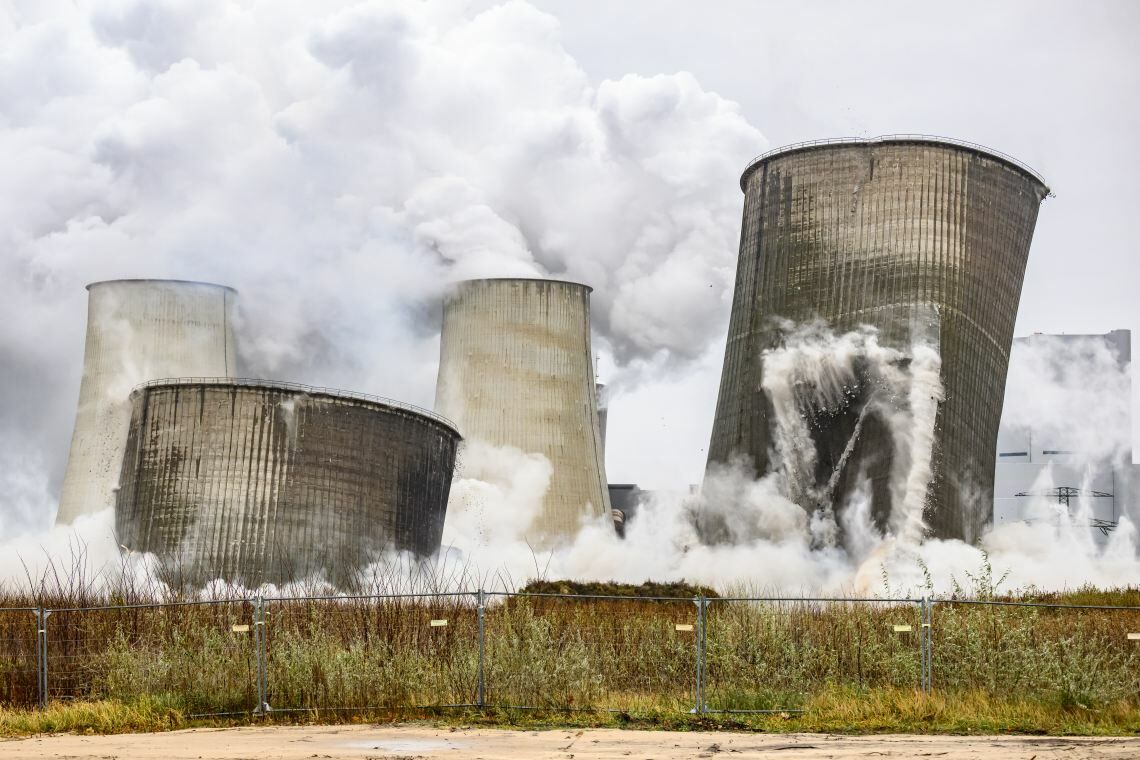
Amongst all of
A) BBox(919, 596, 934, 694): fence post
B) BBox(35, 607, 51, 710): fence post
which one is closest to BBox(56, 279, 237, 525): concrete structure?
BBox(35, 607, 51, 710): fence post

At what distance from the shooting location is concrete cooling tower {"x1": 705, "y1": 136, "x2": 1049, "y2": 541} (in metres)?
30.6

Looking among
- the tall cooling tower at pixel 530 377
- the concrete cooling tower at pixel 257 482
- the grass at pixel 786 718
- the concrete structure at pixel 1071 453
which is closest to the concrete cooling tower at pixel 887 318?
the tall cooling tower at pixel 530 377

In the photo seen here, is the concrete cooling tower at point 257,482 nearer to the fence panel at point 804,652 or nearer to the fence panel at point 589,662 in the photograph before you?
the fence panel at point 589,662

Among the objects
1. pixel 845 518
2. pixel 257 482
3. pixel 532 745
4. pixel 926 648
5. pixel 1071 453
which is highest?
pixel 1071 453

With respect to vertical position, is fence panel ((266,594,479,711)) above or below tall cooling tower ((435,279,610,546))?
below

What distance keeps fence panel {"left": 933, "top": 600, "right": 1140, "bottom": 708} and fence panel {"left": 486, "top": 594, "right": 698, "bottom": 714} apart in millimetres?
2265

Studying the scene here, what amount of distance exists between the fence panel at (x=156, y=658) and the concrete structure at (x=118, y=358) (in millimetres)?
20188

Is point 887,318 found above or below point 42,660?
above

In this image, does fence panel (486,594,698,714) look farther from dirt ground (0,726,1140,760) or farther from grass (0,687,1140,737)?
dirt ground (0,726,1140,760)

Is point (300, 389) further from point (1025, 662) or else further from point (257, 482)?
point (1025, 662)

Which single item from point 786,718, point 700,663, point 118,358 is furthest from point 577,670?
point 118,358

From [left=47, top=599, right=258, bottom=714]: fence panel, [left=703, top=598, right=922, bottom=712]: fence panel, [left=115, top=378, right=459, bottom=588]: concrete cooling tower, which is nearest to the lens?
[left=47, top=599, right=258, bottom=714]: fence panel

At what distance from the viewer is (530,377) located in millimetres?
37719

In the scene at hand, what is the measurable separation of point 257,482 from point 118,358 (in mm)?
7065
